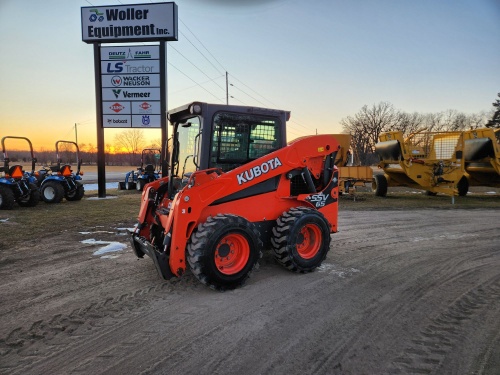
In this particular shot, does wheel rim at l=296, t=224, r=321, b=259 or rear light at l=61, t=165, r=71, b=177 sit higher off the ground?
rear light at l=61, t=165, r=71, b=177

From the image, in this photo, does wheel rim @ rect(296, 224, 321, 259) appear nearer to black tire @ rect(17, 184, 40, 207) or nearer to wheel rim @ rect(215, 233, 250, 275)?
wheel rim @ rect(215, 233, 250, 275)

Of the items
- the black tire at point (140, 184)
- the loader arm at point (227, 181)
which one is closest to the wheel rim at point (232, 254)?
the loader arm at point (227, 181)

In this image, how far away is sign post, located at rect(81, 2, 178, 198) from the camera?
14.1 m

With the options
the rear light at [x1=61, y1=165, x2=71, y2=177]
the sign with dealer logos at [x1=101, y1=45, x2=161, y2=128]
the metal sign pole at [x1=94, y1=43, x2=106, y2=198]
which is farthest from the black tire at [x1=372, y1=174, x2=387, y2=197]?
the rear light at [x1=61, y1=165, x2=71, y2=177]

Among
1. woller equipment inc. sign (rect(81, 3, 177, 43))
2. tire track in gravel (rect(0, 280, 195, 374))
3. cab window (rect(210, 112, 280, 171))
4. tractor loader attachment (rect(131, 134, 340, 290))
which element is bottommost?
tire track in gravel (rect(0, 280, 195, 374))

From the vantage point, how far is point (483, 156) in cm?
1413

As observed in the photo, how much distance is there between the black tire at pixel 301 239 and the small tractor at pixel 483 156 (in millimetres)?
12281

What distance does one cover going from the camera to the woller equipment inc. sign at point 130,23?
554 inches

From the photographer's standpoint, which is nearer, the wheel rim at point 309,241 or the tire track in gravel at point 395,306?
the tire track in gravel at point 395,306

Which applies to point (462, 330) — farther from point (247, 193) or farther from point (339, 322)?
point (247, 193)

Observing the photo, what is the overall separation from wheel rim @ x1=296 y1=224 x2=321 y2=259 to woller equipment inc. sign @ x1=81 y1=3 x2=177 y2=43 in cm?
1194

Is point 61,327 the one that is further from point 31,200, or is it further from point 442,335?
point 31,200

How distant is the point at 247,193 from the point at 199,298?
1.45m

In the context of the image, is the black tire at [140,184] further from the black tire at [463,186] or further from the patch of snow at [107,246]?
the black tire at [463,186]
